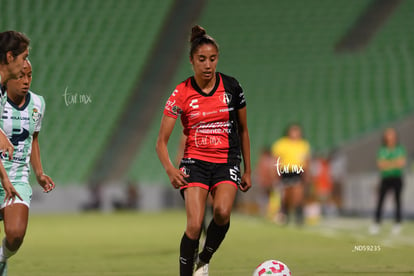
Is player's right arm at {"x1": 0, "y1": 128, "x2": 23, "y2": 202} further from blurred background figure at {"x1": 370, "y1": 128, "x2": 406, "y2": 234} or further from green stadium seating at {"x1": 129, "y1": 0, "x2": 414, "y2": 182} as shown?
green stadium seating at {"x1": 129, "y1": 0, "x2": 414, "y2": 182}

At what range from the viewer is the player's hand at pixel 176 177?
19.0ft

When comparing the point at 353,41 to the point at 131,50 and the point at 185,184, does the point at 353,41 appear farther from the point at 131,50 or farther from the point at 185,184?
the point at 185,184

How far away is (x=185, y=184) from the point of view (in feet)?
19.4

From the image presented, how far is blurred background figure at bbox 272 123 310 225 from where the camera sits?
1389 centimetres

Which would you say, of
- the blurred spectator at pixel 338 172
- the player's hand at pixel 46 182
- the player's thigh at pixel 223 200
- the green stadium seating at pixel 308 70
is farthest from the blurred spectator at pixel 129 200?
the player's thigh at pixel 223 200

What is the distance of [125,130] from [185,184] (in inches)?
704

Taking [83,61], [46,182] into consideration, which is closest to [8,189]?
[46,182]

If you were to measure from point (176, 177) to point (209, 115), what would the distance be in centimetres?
54

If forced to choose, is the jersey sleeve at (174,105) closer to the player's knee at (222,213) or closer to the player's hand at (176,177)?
the player's hand at (176,177)

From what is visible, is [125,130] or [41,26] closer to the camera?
[41,26]

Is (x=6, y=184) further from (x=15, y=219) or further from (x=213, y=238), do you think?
(x=213, y=238)

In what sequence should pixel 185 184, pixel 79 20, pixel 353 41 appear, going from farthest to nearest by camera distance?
pixel 353 41 < pixel 79 20 < pixel 185 184

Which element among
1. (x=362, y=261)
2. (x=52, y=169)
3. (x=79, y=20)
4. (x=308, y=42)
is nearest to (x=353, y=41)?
(x=308, y=42)

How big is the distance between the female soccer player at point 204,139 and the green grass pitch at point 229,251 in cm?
142
